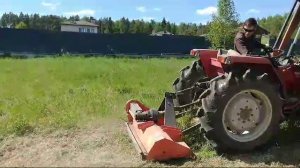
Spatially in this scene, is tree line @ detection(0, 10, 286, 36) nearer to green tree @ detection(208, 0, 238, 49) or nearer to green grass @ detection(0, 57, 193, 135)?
green tree @ detection(208, 0, 238, 49)

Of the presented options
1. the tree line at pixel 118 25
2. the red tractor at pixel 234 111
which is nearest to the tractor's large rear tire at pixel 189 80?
the red tractor at pixel 234 111

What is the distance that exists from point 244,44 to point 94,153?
2.45m

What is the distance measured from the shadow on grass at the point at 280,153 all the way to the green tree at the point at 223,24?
28.5 meters

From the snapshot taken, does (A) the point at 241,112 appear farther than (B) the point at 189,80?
No

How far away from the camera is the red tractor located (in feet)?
19.5

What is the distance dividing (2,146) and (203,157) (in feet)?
8.86

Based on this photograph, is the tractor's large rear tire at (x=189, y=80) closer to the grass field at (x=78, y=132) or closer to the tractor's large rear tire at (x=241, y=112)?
the grass field at (x=78, y=132)

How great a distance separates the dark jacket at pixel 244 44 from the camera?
655 centimetres

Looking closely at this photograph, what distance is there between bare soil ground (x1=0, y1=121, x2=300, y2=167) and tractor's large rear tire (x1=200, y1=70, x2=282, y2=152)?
192 millimetres

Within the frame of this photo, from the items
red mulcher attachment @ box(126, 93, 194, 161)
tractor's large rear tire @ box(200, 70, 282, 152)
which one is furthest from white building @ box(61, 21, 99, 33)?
tractor's large rear tire @ box(200, 70, 282, 152)

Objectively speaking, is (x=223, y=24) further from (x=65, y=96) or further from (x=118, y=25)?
(x=118, y=25)

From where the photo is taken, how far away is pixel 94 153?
621 centimetres

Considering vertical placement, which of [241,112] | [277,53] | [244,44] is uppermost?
[244,44]

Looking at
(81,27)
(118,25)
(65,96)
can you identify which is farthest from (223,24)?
(118,25)
